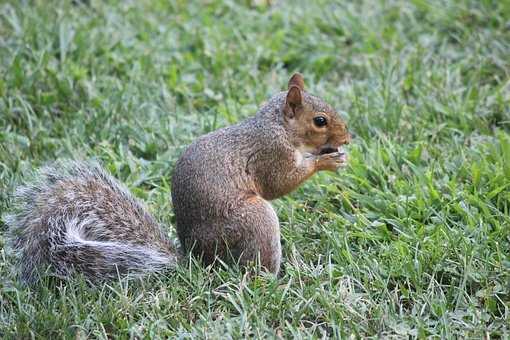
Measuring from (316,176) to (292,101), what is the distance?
30.7 inches

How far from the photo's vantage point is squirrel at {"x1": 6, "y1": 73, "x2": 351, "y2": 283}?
3.17 m

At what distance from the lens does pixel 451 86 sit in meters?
4.95

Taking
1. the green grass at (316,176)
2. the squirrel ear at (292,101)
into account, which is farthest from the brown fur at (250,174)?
the green grass at (316,176)

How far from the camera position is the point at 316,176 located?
419 centimetres

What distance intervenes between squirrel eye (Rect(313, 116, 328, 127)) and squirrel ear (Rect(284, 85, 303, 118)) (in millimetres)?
90

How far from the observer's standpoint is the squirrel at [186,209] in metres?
3.17

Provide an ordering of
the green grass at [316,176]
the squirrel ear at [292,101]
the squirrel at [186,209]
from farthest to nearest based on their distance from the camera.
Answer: the squirrel ear at [292,101] < the squirrel at [186,209] < the green grass at [316,176]

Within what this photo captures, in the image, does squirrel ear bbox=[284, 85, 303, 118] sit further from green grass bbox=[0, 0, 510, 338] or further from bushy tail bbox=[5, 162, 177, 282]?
bushy tail bbox=[5, 162, 177, 282]

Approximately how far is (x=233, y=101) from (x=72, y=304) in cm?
209

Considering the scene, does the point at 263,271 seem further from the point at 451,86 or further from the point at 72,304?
the point at 451,86

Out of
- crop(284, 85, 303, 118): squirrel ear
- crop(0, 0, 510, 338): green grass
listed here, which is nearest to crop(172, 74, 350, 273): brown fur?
crop(284, 85, 303, 118): squirrel ear

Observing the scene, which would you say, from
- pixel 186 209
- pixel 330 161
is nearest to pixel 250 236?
pixel 186 209

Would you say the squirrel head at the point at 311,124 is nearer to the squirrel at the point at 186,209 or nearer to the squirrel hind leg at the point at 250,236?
the squirrel at the point at 186,209

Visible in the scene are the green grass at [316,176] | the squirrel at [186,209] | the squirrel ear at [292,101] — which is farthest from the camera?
the squirrel ear at [292,101]
